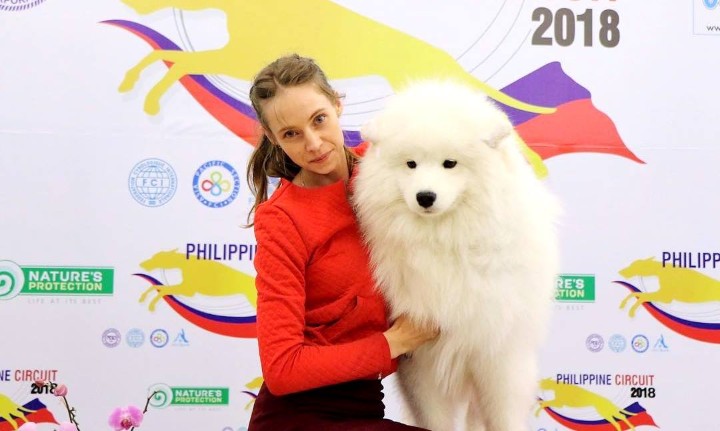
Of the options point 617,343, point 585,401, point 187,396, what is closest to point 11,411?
point 187,396

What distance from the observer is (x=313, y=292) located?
1.67 metres

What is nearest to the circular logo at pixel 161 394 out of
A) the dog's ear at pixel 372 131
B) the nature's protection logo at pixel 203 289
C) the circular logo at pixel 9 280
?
the nature's protection logo at pixel 203 289

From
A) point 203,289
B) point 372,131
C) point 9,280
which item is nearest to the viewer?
point 372,131

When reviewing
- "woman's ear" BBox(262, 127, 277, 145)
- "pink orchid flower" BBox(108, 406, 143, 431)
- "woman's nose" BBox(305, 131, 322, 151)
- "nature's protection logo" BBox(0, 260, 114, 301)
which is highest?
"woman's ear" BBox(262, 127, 277, 145)

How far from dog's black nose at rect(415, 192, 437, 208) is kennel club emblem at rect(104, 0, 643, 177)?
5.50 feet

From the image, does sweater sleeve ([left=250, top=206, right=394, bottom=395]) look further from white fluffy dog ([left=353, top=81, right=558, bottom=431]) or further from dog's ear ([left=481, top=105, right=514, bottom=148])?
dog's ear ([left=481, top=105, right=514, bottom=148])

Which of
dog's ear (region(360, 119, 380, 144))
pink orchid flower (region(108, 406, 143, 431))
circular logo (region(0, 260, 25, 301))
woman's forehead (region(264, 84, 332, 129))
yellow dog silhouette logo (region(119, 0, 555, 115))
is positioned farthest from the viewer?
yellow dog silhouette logo (region(119, 0, 555, 115))

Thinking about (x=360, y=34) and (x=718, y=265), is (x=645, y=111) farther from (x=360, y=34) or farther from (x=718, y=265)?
(x=360, y=34)

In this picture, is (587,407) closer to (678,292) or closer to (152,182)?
(678,292)

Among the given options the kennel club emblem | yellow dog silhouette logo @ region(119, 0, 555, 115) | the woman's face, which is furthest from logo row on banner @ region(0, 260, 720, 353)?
the woman's face

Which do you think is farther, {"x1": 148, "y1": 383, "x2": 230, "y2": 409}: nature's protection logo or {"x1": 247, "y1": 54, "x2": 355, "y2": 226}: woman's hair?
{"x1": 148, "y1": 383, "x2": 230, "y2": 409}: nature's protection logo

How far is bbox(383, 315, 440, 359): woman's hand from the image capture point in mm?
1624

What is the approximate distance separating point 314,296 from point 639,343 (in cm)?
234

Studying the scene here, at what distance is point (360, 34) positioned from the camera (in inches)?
126
